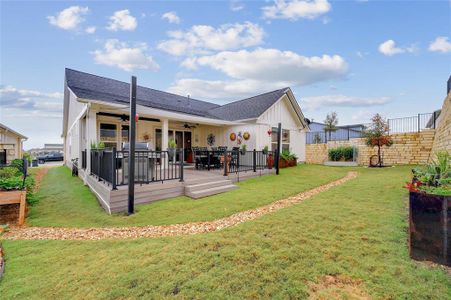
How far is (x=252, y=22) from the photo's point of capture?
1035cm

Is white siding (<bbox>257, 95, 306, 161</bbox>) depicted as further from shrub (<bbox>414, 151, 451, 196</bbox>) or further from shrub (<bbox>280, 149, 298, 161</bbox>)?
shrub (<bbox>414, 151, 451, 196</bbox>)

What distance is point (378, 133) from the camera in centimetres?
1254

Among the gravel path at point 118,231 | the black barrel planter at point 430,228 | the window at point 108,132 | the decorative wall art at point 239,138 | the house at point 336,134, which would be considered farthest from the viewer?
the house at point 336,134

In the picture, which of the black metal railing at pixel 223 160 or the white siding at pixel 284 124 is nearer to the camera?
the black metal railing at pixel 223 160

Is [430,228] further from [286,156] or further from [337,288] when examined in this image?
[286,156]

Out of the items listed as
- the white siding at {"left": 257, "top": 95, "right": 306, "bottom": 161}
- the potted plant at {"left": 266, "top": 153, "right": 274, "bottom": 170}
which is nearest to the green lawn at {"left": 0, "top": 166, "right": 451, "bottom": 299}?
the potted plant at {"left": 266, "top": 153, "right": 274, "bottom": 170}

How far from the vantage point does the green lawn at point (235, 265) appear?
2.05 metres

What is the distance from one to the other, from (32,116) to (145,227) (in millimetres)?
28109

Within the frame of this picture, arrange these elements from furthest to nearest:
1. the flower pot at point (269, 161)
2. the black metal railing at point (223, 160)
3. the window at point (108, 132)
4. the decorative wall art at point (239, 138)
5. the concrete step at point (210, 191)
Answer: the decorative wall art at point (239, 138) < the flower pot at point (269, 161) < the window at point (108, 132) < the black metal railing at point (223, 160) < the concrete step at point (210, 191)

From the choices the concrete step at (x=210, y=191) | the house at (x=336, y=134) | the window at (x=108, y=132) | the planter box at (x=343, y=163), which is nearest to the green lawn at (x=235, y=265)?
the concrete step at (x=210, y=191)

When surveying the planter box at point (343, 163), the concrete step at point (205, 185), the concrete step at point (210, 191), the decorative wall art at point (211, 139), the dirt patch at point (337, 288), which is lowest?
the dirt patch at point (337, 288)

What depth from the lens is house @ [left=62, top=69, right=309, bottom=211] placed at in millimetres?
9109

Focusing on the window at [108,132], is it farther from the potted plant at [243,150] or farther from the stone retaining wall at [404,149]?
the stone retaining wall at [404,149]

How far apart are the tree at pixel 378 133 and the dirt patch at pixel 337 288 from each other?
1341 centimetres
